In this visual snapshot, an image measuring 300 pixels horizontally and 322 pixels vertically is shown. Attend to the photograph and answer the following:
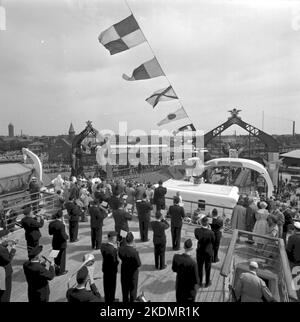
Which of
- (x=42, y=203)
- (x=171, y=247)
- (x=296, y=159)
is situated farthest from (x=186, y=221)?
(x=296, y=159)

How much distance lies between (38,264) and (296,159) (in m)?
50.3

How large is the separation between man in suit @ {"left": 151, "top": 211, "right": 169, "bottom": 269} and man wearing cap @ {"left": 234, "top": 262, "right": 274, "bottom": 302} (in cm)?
266

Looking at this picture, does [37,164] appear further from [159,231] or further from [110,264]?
[110,264]

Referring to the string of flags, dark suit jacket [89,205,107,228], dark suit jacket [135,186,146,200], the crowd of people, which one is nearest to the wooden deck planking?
the crowd of people

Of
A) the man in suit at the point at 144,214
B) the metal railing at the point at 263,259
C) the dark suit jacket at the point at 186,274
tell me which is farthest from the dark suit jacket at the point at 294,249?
the man in suit at the point at 144,214

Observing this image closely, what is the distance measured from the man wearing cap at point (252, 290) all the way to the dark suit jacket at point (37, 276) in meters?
3.22

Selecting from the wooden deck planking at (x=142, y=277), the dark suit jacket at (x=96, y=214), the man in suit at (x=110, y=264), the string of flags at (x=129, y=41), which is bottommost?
the wooden deck planking at (x=142, y=277)

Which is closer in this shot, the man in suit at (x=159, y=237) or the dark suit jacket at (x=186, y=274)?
the dark suit jacket at (x=186, y=274)

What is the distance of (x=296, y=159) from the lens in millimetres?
→ 47875

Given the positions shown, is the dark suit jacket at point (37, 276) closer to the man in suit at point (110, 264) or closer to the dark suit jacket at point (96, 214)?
the man in suit at point (110, 264)

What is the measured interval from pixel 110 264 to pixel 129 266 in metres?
0.46

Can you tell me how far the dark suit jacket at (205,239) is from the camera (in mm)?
6527
